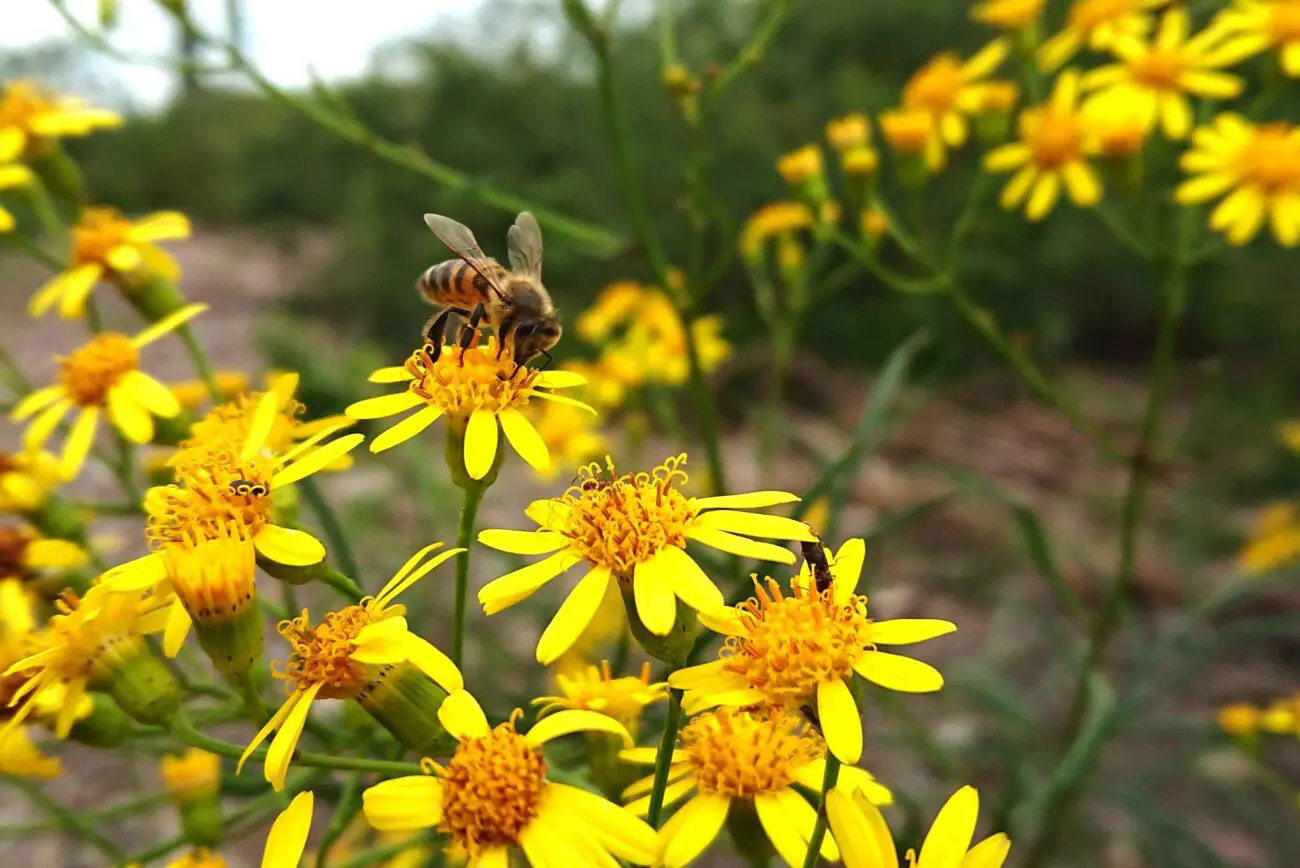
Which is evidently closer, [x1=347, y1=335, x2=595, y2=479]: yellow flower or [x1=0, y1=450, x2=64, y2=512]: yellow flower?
[x1=347, y1=335, x2=595, y2=479]: yellow flower

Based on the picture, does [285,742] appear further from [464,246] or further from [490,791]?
[464,246]

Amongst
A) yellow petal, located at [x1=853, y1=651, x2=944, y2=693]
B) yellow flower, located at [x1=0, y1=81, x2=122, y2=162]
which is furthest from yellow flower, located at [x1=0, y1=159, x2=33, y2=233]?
yellow petal, located at [x1=853, y1=651, x2=944, y2=693]

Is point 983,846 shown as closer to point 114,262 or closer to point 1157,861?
point 114,262

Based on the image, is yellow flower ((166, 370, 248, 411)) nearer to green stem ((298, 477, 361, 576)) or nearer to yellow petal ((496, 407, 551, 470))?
green stem ((298, 477, 361, 576))

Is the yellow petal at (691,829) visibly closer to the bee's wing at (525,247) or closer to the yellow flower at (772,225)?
the bee's wing at (525,247)

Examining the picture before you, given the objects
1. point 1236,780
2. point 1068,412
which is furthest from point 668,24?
point 1236,780
